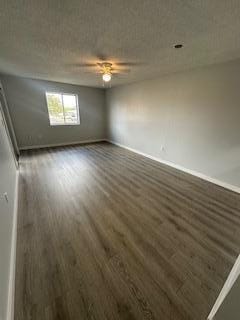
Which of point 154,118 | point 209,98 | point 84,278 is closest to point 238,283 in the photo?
Answer: point 84,278

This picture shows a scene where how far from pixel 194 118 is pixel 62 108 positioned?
4.77 metres

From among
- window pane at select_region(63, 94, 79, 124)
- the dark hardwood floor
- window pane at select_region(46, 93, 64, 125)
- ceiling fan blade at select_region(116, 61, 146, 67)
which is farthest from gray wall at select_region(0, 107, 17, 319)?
window pane at select_region(63, 94, 79, 124)

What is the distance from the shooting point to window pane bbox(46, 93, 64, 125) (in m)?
5.50

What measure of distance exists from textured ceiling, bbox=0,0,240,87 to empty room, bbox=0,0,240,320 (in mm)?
17

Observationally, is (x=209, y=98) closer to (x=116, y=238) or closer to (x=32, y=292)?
(x=116, y=238)

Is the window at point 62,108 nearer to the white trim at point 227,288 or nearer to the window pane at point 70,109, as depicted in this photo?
the window pane at point 70,109

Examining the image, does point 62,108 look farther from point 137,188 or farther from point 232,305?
point 232,305

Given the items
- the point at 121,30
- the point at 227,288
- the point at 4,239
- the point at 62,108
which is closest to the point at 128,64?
the point at 121,30

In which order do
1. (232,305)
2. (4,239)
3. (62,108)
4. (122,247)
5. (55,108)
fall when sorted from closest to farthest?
Answer: 1. (232,305)
2. (4,239)
3. (122,247)
4. (55,108)
5. (62,108)

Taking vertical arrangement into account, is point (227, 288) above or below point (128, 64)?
below

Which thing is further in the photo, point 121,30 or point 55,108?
point 55,108

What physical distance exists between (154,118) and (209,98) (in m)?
1.56

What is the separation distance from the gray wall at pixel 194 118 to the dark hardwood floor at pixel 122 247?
1.94 feet

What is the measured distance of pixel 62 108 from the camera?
583cm
